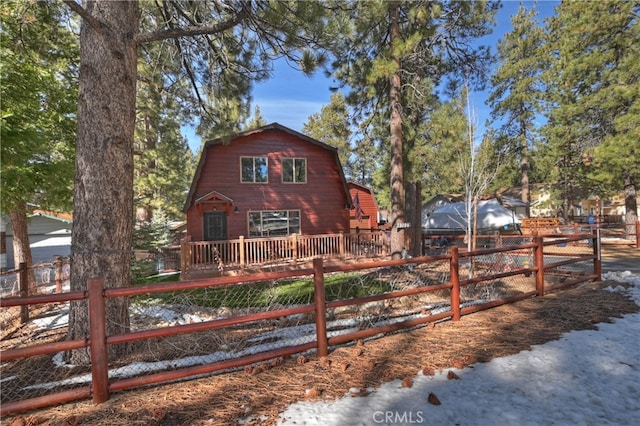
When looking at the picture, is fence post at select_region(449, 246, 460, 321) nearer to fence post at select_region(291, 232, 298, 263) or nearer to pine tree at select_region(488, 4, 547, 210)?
fence post at select_region(291, 232, 298, 263)

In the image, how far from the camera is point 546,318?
4.19 metres

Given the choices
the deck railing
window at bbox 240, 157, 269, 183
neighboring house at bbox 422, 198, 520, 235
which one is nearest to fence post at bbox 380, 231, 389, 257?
the deck railing

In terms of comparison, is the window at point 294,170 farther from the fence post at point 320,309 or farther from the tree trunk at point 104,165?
the fence post at point 320,309

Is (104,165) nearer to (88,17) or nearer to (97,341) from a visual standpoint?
(88,17)

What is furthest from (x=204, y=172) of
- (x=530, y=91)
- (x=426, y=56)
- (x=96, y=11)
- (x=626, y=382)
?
(x=530, y=91)

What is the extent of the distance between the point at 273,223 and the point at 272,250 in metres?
2.75

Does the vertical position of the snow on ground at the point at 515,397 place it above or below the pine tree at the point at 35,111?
below

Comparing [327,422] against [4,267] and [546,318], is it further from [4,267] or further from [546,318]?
[4,267]

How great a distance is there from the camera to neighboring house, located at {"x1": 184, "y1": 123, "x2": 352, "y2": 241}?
14.2 metres

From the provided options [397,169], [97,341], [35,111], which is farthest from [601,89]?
[35,111]

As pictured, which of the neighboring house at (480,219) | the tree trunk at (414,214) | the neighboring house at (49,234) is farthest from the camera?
the neighboring house at (480,219)

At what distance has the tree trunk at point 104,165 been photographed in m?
3.40

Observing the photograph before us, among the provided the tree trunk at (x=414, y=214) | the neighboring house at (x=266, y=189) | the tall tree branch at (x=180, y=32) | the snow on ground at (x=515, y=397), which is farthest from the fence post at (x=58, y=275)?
the tree trunk at (x=414, y=214)

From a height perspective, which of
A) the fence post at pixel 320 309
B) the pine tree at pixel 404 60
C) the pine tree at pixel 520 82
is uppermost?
the pine tree at pixel 520 82
